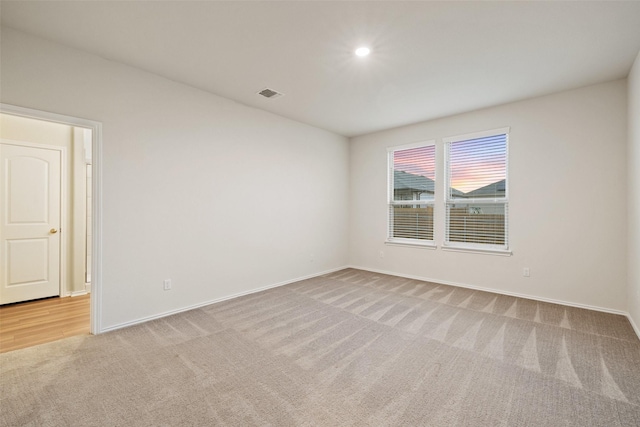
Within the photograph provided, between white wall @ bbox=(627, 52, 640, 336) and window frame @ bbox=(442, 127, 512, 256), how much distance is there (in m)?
1.20

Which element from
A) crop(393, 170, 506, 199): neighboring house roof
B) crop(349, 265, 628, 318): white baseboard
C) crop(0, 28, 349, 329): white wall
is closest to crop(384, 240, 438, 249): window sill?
crop(349, 265, 628, 318): white baseboard

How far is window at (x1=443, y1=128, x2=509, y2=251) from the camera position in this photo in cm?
418

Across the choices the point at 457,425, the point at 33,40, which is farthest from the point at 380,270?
the point at 33,40

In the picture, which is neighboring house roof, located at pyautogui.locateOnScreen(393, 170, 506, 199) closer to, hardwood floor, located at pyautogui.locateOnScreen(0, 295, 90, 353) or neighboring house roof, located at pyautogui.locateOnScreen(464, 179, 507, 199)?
neighboring house roof, located at pyautogui.locateOnScreen(464, 179, 507, 199)

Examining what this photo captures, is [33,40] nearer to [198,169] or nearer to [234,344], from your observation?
[198,169]

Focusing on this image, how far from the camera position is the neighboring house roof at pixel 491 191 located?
13.7 feet

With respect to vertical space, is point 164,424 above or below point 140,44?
below

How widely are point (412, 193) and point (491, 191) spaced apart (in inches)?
50.2

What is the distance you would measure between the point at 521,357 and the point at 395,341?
104 cm

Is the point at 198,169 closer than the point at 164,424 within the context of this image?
No

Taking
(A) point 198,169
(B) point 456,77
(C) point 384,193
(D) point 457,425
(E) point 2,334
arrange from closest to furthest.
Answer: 1. (D) point 457,425
2. (E) point 2,334
3. (B) point 456,77
4. (A) point 198,169
5. (C) point 384,193

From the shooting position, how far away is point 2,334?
282 cm

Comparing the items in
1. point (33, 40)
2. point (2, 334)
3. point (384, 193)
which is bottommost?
point (2, 334)

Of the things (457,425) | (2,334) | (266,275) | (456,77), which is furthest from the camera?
(266,275)
